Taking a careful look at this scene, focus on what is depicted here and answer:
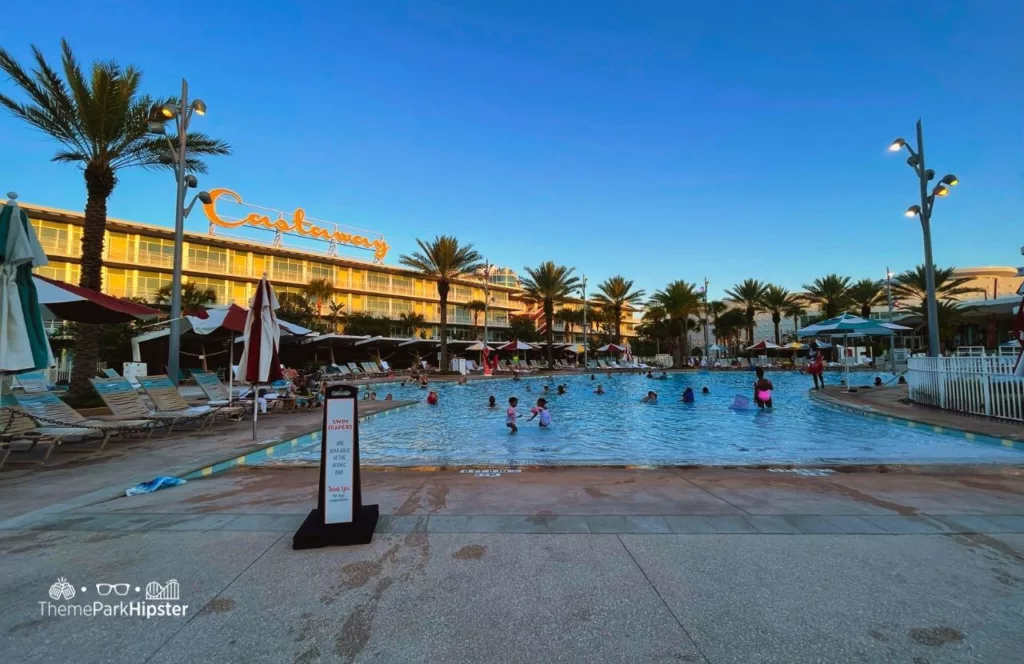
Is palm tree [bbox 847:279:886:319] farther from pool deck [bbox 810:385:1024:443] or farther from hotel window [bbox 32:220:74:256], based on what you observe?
hotel window [bbox 32:220:74:256]

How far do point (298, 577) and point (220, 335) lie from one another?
16508 mm

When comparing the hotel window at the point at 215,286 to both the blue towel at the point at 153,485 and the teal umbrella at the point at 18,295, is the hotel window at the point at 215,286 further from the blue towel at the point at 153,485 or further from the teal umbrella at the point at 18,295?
the blue towel at the point at 153,485

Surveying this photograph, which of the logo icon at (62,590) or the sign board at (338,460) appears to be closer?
the logo icon at (62,590)

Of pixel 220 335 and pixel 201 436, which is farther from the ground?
pixel 220 335

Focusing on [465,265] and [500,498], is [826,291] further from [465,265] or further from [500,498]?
[500,498]

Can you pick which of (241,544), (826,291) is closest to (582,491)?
(241,544)

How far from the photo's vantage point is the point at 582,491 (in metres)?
4.89

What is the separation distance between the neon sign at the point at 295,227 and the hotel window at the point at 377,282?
192cm

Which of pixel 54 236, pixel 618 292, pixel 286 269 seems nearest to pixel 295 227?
pixel 286 269

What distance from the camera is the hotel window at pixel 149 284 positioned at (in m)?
39.6

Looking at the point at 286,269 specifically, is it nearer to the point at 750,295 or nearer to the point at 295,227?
the point at 295,227

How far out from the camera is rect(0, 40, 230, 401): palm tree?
459 inches

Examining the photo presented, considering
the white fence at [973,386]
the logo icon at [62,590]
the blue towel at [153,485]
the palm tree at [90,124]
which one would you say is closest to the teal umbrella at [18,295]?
the blue towel at [153,485]

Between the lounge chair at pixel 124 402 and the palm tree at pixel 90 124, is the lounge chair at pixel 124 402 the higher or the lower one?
the lower one
